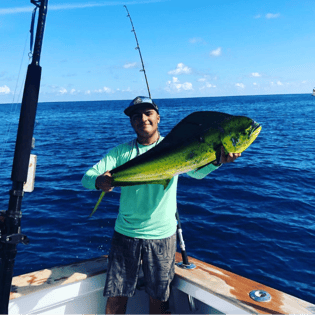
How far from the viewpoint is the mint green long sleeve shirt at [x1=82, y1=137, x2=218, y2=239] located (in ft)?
9.30

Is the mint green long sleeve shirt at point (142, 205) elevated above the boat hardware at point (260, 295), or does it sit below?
above

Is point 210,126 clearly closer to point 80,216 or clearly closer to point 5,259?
point 5,259

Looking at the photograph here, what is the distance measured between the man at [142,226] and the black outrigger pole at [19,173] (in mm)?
648

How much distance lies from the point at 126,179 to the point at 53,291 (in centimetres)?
169

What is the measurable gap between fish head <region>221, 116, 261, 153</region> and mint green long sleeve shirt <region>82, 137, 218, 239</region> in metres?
0.78

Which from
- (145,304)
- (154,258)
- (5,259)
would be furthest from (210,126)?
(145,304)

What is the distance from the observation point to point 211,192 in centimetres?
1038

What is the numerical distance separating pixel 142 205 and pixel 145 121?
78 cm

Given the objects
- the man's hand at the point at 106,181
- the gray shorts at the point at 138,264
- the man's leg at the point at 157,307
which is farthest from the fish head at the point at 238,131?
the man's leg at the point at 157,307

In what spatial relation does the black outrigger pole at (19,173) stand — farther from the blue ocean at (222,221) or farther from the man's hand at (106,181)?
the blue ocean at (222,221)

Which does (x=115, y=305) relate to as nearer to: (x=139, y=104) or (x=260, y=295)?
(x=260, y=295)

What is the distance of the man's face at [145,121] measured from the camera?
2807 millimetres

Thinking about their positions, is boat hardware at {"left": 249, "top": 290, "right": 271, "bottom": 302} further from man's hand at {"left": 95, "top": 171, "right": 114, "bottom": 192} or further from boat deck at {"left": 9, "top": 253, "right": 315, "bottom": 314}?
man's hand at {"left": 95, "top": 171, "right": 114, "bottom": 192}

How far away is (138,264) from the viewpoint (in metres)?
2.95
